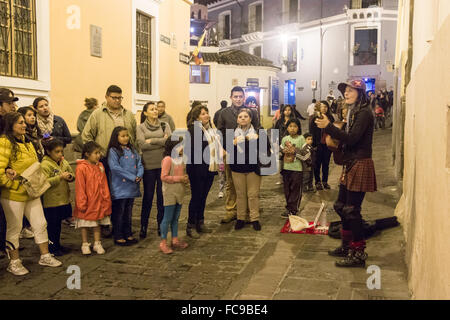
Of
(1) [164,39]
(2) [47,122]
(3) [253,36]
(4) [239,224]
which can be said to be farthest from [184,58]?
(3) [253,36]

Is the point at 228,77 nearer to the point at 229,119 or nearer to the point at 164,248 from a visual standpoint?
the point at 229,119

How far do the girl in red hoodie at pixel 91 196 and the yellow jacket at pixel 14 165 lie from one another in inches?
27.8

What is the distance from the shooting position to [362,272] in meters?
5.08

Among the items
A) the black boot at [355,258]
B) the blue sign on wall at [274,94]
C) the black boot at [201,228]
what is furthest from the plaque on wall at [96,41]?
the blue sign on wall at [274,94]

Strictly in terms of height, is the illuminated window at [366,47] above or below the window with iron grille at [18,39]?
above

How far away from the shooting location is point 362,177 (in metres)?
5.16

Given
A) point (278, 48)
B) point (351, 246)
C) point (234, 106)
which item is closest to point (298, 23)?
point (278, 48)

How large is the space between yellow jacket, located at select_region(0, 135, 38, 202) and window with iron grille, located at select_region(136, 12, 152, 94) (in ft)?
21.7

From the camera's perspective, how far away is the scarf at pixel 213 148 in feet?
22.3

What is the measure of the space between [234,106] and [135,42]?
4547 mm

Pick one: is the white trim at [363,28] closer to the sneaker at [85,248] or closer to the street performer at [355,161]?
the street performer at [355,161]

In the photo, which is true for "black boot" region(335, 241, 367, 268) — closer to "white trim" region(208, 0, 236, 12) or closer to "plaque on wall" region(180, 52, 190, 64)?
"plaque on wall" region(180, 52, 190, 64)

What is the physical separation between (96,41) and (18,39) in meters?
2.11

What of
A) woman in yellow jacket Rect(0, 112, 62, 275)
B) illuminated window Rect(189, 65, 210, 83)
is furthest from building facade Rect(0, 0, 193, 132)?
illuminated window Rect(189, 65, 210, 83)
